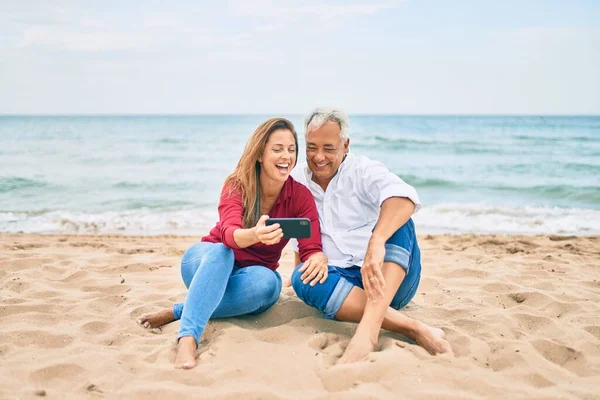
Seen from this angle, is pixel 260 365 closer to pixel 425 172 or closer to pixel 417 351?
pixel 417 351

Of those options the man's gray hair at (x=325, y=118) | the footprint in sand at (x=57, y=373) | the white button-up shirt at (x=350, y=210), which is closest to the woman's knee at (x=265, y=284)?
the white button-up shirt at (x=350, y=210)

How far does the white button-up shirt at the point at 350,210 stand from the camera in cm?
347

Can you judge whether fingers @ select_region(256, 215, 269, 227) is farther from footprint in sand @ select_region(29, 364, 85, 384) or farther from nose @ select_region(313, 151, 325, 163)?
footprint in sand @ select_region(29, 364, 85, 384)

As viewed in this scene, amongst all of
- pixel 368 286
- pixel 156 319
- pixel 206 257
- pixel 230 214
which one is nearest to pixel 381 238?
pixel 368 286

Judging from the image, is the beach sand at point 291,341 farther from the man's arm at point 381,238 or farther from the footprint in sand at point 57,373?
the man's arm at point 381,238

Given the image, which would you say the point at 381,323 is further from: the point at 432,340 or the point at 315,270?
the point at 315,270

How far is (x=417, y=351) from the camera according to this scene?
9.83ft

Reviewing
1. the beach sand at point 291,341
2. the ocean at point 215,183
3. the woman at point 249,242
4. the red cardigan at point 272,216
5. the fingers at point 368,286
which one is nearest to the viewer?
the beach sand at point 291,341

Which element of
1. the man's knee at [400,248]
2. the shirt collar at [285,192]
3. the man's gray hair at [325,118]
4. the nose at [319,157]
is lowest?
the man's knee at [400,248]

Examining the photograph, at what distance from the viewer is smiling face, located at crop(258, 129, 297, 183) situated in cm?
341

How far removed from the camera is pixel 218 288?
3.18m

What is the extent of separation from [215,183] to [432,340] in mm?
12350

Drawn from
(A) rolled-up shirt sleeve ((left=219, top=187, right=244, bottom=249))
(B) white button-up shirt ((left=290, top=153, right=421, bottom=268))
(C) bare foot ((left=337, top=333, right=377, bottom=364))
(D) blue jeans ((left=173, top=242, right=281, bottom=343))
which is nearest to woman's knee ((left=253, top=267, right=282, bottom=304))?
(D) blue jeans ((left=173, top=242, right=281, bottom=343))

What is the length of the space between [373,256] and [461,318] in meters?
1.09
